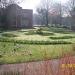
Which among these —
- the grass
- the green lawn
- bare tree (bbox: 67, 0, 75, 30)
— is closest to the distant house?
Result: bare tree (bbox: 67, 0, 75, 30)

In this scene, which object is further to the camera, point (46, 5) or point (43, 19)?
point (43, 19)

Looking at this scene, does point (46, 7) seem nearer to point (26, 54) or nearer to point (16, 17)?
point (16, 17)

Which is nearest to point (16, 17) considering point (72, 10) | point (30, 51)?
point (72, 10)

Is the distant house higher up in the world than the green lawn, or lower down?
higher up

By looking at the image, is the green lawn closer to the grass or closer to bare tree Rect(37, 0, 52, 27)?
the grass

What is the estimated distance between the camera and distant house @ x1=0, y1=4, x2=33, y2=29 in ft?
158

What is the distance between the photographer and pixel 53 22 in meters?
77.8

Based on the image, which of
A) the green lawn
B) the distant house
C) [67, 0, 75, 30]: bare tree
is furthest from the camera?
[67, 0, 75, 30]: bare tree

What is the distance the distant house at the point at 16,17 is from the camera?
48.2 m

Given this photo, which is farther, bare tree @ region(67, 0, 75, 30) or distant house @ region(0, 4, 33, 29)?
bare tree @ region(67, 0, 75, 30)

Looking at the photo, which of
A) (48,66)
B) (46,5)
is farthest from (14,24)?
(48,66)

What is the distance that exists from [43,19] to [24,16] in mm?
28053

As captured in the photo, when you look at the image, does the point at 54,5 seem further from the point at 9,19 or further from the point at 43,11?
the point at 9,19

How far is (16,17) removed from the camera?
49.5 m
